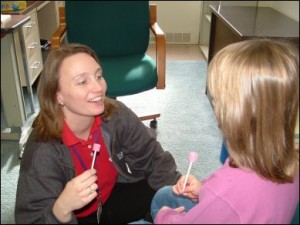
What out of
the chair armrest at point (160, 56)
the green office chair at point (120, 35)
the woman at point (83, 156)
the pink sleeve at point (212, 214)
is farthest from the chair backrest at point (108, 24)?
the pink sleeve at point (212, 214)

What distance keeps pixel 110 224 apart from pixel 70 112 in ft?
1.26

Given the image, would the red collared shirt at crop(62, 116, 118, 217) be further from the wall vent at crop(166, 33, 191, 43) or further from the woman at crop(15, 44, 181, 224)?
the wall vent at crop(166, 33, 191, 43)

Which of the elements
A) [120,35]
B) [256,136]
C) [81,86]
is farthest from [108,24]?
[256,136]

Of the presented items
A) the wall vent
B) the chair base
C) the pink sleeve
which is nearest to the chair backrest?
the chair base

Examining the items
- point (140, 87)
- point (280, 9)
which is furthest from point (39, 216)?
point (280, 9)

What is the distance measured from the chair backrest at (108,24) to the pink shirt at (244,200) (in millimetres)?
1356

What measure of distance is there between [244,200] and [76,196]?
1.19ft

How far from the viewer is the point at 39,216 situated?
74 centimetres

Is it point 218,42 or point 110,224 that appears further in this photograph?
point 218,42

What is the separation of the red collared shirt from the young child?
16.3 inches

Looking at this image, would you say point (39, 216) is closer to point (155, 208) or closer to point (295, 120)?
point (155, 208)

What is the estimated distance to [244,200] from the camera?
604 millimetres

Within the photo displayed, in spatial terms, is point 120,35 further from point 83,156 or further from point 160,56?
point 83,156

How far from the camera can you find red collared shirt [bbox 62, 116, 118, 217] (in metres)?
0.94
